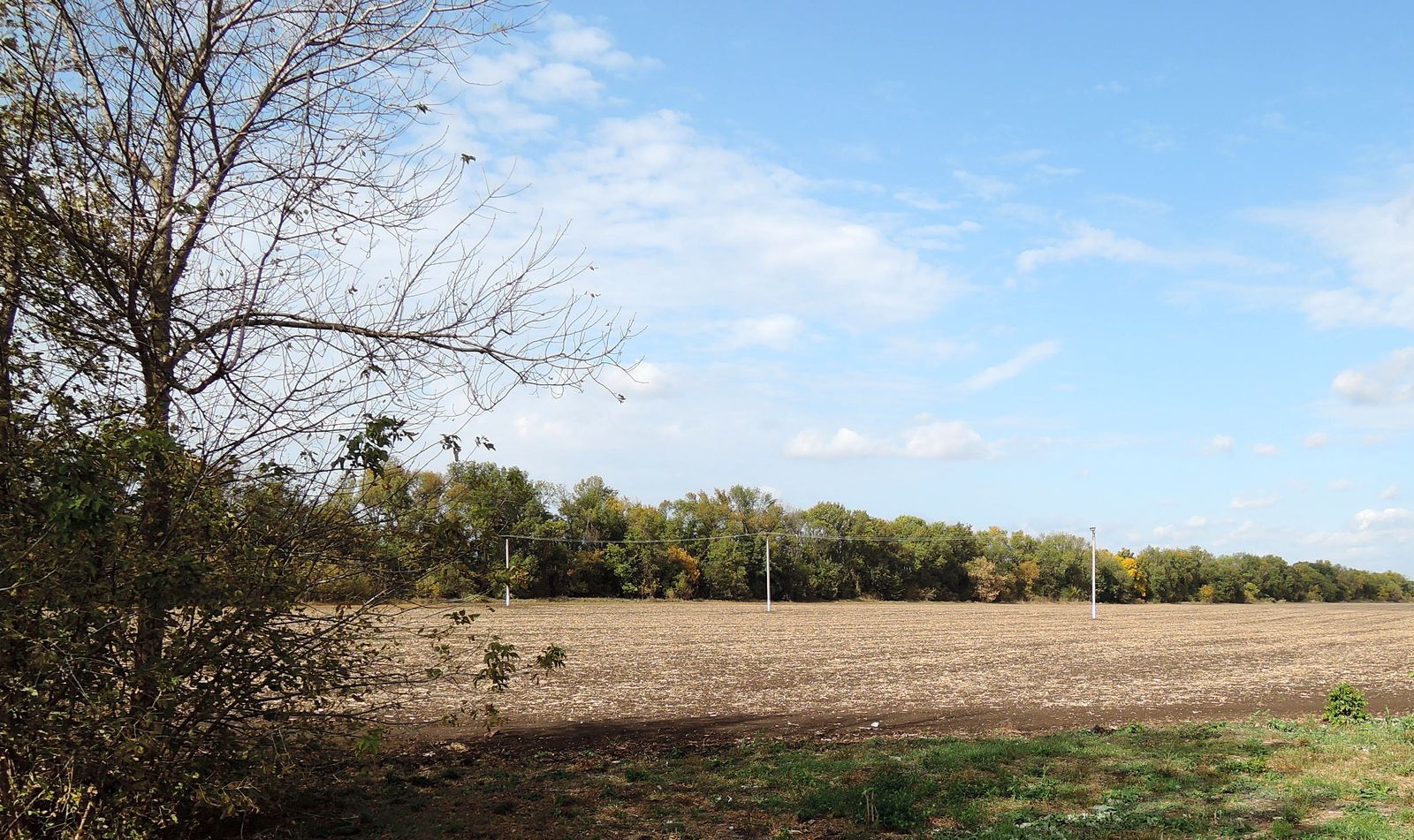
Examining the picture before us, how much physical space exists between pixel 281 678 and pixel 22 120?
4027 mm

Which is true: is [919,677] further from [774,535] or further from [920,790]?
[774,535]

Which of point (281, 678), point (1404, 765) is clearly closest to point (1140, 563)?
point (1404, 765)

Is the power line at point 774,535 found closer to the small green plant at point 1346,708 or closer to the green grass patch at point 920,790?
the green grass patch at point 920,790

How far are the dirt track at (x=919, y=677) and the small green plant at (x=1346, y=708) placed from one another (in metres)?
2.57

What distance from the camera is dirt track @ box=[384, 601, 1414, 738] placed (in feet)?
47.0

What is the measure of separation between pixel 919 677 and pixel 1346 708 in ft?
31.5

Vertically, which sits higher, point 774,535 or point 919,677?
point 774,535

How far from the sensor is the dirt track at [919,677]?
14328 millimetres

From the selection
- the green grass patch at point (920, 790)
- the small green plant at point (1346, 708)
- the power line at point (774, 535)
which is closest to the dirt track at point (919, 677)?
the green grass patch at point (920, 790)

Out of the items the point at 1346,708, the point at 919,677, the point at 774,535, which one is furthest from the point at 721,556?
the point at 1346,708

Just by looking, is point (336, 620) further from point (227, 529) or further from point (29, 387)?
point (29, 387)

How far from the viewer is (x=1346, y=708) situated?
481 inches

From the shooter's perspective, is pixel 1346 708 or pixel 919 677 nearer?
pixel 1346 708

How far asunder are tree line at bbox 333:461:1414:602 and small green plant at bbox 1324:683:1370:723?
473 inches
